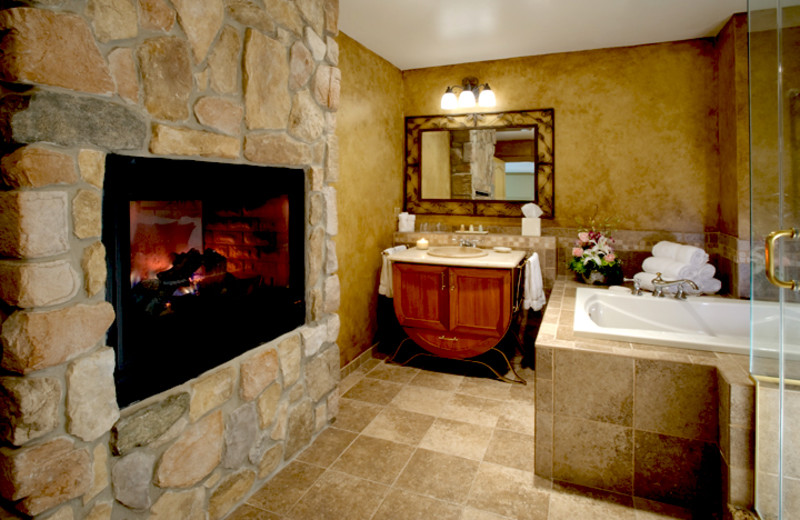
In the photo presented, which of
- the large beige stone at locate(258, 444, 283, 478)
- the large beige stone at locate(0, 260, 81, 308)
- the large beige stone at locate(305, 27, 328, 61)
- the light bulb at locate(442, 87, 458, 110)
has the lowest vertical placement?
the large beige stone at locate(258, 444, 283, 478)

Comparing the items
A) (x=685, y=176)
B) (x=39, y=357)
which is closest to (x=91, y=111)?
(x=39, y=357)

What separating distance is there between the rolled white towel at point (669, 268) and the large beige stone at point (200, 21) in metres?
3.01

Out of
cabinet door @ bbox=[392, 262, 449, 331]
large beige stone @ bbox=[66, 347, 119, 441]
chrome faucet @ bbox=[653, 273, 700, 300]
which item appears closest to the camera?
large beige stone @ bbox=[66, 347, 119, 441]

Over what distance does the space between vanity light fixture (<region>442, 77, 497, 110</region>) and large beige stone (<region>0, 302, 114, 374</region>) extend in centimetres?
317

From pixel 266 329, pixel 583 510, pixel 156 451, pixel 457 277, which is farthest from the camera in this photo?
pixel 457 277

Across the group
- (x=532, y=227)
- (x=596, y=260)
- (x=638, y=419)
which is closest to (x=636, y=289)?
(x=596, y=260)

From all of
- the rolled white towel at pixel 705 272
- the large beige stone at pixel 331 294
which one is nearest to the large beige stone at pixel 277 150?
the large beige stone at pixel 331 294

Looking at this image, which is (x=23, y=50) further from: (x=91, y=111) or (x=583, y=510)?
(x=583, y=510)

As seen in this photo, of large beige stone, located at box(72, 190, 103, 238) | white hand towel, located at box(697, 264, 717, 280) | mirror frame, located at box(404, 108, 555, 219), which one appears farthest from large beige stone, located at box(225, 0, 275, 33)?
white hand towel, located at box(697, 264, 717, 280)

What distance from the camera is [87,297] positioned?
1.38m

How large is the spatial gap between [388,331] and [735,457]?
2.70m

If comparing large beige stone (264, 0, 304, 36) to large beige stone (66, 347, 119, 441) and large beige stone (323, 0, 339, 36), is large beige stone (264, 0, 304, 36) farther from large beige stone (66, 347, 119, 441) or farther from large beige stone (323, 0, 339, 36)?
large beige stone (66, 347, 119, 441)

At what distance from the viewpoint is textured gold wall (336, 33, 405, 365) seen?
338 centimetres

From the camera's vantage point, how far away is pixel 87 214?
1357 mm
